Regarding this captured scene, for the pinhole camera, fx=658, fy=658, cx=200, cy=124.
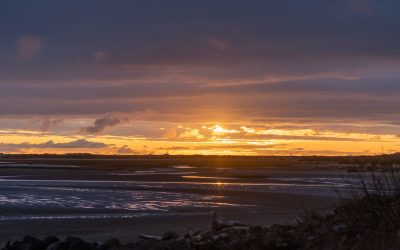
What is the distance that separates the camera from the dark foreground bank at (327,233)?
36.4 ft

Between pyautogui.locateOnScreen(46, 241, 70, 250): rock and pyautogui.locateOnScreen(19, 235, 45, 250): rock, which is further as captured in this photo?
pyautogui.locateOnScreen(19, 235, 45, 250): rock

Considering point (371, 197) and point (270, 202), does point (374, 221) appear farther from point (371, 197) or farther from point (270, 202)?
point (270, 202)

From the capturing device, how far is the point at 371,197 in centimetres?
1233

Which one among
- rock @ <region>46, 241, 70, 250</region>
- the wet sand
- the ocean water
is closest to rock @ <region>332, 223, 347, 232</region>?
the wet sand

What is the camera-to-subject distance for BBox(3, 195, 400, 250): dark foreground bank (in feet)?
36.4

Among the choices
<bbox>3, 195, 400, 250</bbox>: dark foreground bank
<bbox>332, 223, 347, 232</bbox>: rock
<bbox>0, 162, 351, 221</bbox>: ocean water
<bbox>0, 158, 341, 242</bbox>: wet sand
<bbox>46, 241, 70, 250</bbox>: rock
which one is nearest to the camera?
<bbox>3, 195, 400, 250</bbox>: dark foreground bank

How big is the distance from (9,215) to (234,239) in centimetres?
1593

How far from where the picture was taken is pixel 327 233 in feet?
39.5

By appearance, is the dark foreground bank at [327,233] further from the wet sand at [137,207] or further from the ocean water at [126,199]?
the ocean water at [126,199]

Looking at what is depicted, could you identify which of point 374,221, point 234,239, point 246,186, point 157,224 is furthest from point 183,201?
point 374,221

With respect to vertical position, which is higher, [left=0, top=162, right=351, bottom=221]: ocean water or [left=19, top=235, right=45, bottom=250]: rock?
[left=0, top=162, right=351, bottom=221]: ocean water

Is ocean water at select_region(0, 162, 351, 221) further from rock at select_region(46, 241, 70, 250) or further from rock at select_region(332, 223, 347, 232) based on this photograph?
rock at select_region(332, 223, 347, 232)

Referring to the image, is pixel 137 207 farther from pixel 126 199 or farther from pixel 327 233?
pixel 327 233

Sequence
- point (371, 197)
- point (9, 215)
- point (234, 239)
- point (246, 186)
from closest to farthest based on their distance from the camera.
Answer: point (371, 197)
point (234, 239)
point (9, 215)
point (246, 186)
